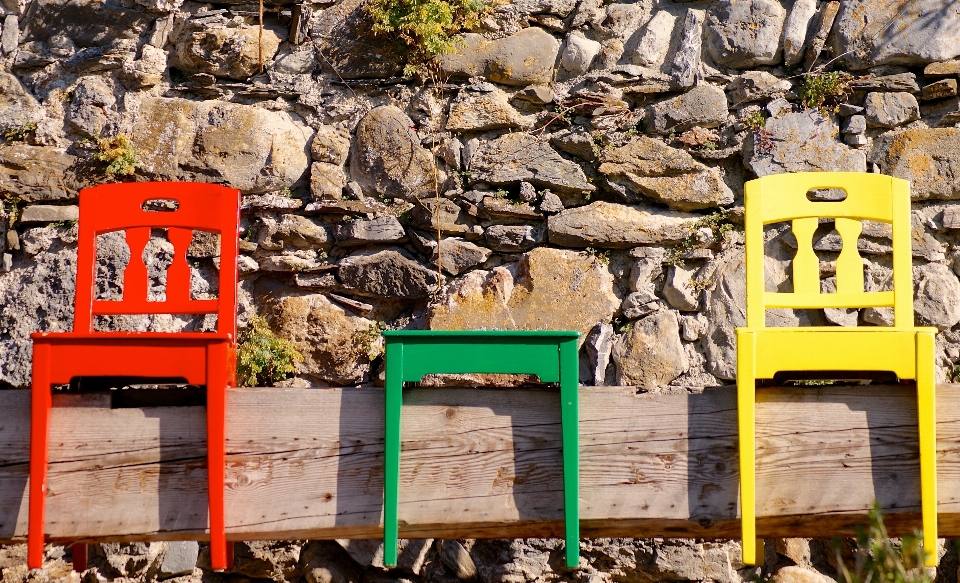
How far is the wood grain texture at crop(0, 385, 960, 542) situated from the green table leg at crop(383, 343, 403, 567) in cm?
6

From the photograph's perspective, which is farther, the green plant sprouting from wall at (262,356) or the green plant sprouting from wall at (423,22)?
the green plant sprouting from wall at (423,22)

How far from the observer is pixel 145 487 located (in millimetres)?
1959

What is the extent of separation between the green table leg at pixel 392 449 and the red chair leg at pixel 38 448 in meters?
0.79

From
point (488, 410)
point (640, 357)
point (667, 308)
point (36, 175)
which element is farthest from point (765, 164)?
point (36, 175)

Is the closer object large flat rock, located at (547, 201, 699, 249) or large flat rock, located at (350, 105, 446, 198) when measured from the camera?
large flat rock, located at (547, 201, 699, 249)

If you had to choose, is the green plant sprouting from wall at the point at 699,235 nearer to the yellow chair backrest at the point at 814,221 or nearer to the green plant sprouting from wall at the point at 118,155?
the yellow chair backrest at the point at 814,221

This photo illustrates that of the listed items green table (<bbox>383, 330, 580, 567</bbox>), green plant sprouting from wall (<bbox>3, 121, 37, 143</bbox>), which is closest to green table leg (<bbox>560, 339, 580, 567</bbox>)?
green table (<bbox>383, 330, 580, 567</bbox>)

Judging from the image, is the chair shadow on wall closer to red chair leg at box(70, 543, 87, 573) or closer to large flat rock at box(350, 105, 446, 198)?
red chair leg at box(70, 543, 87, 573)

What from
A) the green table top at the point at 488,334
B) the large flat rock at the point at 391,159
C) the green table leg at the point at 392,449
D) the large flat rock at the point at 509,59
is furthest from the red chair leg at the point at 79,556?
the large flat rock at the point at 509,59

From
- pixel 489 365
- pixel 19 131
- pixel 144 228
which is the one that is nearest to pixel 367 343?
pixel 144 228

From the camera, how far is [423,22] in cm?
342

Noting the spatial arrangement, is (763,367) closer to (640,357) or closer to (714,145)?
(640,357)

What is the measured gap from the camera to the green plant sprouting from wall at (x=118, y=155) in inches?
134

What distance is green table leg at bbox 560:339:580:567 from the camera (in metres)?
1.84
